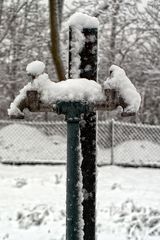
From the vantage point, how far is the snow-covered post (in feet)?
8.70

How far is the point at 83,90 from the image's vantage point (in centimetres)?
240

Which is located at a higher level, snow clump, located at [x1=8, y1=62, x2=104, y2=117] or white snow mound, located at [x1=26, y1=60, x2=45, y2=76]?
white snow mound, located at [x1=26, y1=60, x2=45, y2=76]

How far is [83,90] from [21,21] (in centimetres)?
1629

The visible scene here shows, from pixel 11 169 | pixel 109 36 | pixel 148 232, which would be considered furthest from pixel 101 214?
pixel 109 36

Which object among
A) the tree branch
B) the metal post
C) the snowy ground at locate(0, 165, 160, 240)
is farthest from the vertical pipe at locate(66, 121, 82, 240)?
the snowy ground at locate(0, 165, 160, 240)

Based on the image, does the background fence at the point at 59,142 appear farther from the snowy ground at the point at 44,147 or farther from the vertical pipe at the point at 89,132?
the vertical pipe at the point at 89,132

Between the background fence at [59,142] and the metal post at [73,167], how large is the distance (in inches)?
469

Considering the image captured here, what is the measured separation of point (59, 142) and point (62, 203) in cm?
848

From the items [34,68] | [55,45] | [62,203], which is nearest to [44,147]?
[62,203]

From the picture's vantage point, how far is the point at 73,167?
7.90 ft

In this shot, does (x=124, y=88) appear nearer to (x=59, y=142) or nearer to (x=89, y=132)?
(x=89, y=132)

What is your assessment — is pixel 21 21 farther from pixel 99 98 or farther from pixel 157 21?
pixel 99 98

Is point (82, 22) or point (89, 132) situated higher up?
point (82, 22)

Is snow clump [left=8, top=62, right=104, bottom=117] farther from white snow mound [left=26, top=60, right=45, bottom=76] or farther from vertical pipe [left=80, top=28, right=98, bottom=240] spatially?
vertical pipe [left=80, top=28, right=98, bottom=240]
